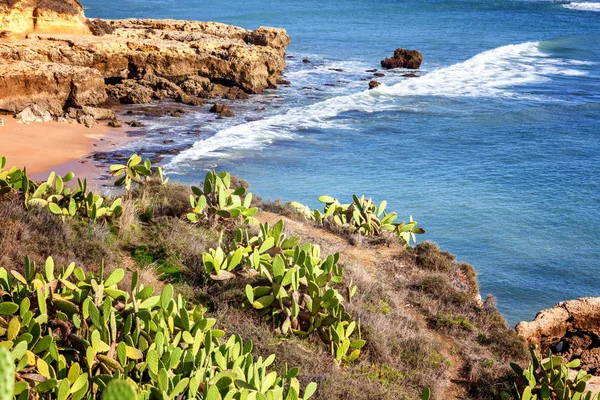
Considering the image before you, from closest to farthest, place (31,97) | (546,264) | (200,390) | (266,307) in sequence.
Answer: (200,390)
(266,307)
(546,264)
(31,97)

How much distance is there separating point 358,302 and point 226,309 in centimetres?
199

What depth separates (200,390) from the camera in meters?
5.86

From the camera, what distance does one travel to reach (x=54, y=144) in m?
22.7

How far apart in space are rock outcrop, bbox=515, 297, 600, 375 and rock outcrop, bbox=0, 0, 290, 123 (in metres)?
20.6

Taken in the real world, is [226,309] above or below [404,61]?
below

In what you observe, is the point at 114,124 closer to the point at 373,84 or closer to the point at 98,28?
the point at 98,28

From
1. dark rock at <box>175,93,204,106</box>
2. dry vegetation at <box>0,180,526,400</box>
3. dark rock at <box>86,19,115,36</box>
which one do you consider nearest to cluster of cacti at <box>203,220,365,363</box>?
dry vegetation at <box>0,180,526,400</box>

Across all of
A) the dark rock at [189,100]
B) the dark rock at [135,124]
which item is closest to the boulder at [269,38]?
the dark rock at [189,100]

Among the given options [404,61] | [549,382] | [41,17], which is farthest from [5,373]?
[404,61]

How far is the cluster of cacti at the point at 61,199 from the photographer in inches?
374

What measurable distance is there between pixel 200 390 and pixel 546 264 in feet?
44.6

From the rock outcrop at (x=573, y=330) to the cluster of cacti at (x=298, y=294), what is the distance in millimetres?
4079

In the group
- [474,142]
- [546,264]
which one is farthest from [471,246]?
[474,142]

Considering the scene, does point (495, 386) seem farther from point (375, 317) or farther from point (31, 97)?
point (31, 97)
